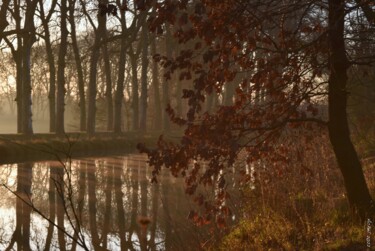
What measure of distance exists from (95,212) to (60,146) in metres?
11.9

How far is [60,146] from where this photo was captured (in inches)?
857

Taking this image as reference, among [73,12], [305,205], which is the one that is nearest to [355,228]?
[305,205]

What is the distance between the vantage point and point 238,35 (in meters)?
5.30

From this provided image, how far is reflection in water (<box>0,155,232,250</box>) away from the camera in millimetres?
7594

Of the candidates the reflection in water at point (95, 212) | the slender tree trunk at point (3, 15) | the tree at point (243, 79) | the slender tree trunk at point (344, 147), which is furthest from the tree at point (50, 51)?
the slender tree trunk at point (344, 147)

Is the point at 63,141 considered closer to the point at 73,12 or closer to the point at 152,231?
the point at 73,12

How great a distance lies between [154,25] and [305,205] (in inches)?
162

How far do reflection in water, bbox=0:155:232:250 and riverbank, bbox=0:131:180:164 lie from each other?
1.80 meters

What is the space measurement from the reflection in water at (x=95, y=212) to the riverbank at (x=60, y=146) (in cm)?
180

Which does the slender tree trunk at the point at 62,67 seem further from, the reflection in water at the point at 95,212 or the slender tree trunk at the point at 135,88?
the reflection in water at the point at 95,212

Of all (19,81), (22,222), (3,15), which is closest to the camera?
(22,222)

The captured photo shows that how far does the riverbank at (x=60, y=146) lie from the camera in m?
19.8

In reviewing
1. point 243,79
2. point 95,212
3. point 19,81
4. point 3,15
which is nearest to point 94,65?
point 19,81

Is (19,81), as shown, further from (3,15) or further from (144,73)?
(144,73)
